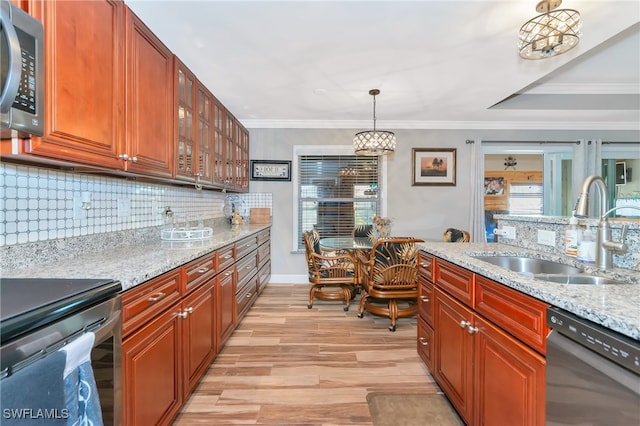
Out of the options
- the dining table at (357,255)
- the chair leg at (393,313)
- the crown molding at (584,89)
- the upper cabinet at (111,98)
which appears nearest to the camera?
the upper cabinet at (111,98)

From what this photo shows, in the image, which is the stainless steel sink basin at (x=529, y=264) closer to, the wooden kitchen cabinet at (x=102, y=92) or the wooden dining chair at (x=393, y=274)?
the wooden dining chair at (x=393, y=274)

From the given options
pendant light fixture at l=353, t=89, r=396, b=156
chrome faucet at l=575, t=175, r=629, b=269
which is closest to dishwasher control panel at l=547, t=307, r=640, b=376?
chrome faucet at l=575, t=175, r=629, b=269

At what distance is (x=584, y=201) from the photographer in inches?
49.7

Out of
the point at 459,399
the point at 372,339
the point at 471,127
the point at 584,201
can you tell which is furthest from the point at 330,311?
the point at 471,127

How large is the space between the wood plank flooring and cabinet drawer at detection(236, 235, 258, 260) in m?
0.75

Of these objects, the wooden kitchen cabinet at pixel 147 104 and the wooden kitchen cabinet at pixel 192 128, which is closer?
the wooden kitchen cabinet at pixel 147 104

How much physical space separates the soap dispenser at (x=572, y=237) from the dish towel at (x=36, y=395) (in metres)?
2.13

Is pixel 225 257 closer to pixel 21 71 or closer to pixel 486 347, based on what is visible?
pixel 21 71

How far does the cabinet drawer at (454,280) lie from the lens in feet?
4.66

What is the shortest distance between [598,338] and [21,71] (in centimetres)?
192

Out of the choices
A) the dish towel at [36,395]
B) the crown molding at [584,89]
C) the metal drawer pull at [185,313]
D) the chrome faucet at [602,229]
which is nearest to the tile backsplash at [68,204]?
the metal drawer pull at [185,313]

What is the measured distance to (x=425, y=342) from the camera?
1992 millimetres

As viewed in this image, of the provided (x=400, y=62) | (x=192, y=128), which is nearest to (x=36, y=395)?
(x=192, y=128)

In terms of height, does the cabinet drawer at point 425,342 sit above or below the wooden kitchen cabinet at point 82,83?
below
